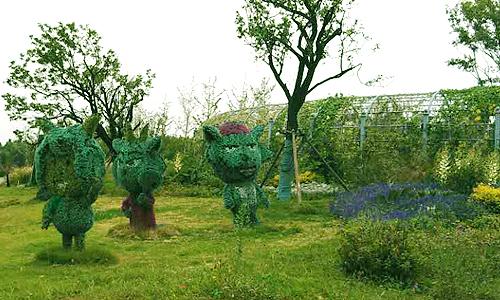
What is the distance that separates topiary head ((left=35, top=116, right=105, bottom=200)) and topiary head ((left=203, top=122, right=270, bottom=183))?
2.60 metres

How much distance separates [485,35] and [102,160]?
65.2 feet

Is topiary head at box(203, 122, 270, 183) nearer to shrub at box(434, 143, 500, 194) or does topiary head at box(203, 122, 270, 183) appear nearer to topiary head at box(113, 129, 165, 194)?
topiary head at box(113, 129, 165, 194)

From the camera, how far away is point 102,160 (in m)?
8.46

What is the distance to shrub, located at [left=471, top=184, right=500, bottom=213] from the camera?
10891 mm

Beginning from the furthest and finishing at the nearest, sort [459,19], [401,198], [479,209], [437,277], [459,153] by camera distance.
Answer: [459,19]
[459,153]
[401,198]
[479,209]
[437,277]

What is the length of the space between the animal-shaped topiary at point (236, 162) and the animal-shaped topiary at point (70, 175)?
2624mm

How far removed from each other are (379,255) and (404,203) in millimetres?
4795

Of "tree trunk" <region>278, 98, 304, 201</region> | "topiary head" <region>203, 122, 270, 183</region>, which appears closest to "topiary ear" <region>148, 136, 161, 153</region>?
"topiary head" <region>203, 122, 270, 183</region>

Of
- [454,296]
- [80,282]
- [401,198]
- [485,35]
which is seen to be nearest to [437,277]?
[454,296]

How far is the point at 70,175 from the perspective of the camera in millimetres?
8195

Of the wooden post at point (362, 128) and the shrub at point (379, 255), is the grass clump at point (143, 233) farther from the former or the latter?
the wooden post at point (362, 128)

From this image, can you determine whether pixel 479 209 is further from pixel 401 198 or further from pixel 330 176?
pixel 330 176

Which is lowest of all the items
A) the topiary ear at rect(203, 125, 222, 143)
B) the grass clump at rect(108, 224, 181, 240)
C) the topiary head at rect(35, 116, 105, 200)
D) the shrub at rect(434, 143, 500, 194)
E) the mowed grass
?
the mowed grass

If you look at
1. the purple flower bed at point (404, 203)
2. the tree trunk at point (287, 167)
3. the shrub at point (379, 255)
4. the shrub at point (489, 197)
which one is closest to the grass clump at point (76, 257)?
the shrub at point (379, 255)
